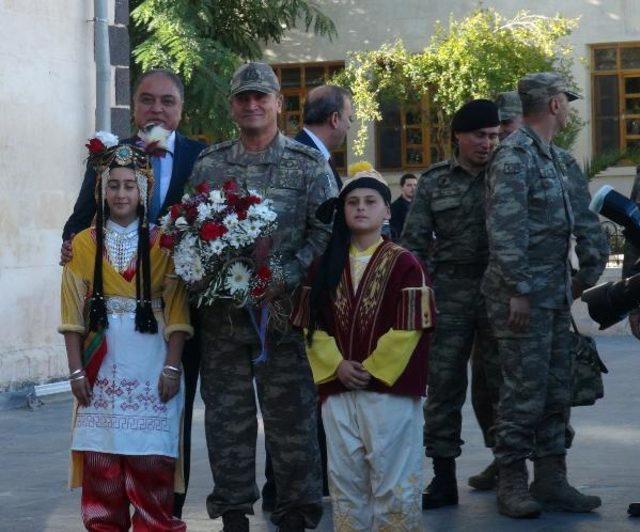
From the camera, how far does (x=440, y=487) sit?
7859 millimetres

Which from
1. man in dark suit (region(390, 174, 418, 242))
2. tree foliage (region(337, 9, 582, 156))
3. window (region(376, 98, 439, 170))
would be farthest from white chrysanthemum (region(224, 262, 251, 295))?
window (region(376, 98, 439, 170))

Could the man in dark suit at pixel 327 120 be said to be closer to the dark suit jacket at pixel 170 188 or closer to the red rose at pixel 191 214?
the dark suit jacket at pixel 170 188

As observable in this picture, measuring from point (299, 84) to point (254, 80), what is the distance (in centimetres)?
2475

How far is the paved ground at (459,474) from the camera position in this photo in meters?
7.47

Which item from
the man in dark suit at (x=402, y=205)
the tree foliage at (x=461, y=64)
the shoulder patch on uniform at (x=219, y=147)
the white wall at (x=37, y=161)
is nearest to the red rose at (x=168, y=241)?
the shoulder patch on uniform at (x=219, y=147)

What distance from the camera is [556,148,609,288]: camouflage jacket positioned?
7.83 metres

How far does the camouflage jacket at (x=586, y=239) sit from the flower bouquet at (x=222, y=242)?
6.55 feet

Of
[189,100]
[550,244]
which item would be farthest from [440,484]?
[189,100]

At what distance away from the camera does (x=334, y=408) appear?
645 centimetres

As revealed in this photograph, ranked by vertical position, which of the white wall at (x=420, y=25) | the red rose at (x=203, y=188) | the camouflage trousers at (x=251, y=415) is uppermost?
the white wall at (x=420, y=25)

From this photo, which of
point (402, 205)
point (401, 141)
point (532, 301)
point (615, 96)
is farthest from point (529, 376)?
point (401, 141)

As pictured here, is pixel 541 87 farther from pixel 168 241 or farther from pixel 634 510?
pixel 168 241

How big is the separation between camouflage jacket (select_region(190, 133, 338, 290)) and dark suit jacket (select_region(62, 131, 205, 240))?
7.5 inches

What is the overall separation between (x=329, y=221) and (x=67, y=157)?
7241 millimetres
